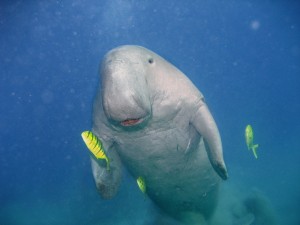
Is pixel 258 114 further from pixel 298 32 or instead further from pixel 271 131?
pixel 298 32

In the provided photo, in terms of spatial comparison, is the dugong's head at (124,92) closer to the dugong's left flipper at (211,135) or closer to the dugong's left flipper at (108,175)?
the dugong's left flipper at (211,135)

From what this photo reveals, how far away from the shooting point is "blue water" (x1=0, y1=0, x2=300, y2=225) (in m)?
14.8

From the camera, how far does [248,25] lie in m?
25.7

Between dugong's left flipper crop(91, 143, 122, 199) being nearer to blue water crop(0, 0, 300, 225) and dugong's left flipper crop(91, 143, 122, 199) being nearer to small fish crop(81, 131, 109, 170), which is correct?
small fish crop(81, 131, 109, 170)

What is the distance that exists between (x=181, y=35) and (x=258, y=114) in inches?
406

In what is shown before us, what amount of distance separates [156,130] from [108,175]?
131 cm

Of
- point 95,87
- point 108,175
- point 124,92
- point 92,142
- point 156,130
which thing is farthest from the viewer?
point 95,87

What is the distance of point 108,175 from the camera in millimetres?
4820

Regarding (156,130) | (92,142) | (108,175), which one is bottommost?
(108,175)

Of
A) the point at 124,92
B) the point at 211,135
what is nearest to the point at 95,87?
the point at 211,135

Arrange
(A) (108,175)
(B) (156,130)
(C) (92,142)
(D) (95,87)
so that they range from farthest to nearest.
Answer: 1. (D) (95,87)
2. (A) (108,175)
3. (B) (156,130)
4. (C) (92,142)

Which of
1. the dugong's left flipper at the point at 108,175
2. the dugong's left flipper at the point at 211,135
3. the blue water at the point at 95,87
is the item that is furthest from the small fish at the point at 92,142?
the blue water at the point at 95,87

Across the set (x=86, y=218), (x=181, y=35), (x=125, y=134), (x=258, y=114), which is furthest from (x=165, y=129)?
(x=258, y=114)

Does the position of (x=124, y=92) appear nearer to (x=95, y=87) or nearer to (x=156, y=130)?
(x=156, y=130)
